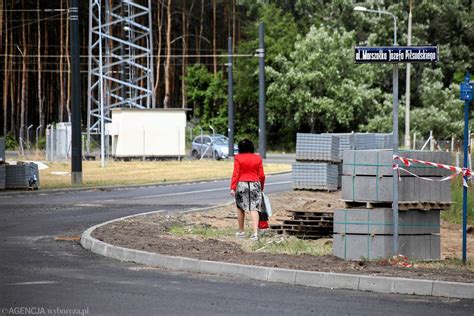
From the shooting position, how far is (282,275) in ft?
44.0

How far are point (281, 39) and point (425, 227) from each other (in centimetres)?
6222

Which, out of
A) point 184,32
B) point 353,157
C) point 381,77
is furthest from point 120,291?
point 184,32

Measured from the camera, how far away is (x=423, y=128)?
68500mm

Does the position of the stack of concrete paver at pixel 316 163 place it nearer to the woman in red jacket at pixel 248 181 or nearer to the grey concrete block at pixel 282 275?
the woman in red jacket at pixel 248 181

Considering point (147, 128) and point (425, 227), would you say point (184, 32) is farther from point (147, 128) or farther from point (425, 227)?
point (425, 227)

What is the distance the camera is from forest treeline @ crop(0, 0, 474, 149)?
71.7 m

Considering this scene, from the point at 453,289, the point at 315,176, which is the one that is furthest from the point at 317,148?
the point at 453,289

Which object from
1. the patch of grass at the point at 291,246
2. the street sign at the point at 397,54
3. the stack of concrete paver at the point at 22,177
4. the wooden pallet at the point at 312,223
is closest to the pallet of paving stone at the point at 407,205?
the patch of grass at the point at 291,246

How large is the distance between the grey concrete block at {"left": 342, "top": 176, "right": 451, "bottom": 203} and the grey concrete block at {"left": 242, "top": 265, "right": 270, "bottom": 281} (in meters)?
2.21

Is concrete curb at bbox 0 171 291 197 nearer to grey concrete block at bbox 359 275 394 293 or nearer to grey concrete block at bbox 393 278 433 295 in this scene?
grey concrete block at bbox 359 275 394 293

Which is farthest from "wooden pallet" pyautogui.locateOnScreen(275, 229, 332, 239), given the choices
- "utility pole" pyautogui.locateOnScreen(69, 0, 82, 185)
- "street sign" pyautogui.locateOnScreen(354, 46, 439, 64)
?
"utility pole" pyautogui.locateOnScreen(69, 0, 82, 185)

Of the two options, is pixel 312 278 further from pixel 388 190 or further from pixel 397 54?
pixel 397 54

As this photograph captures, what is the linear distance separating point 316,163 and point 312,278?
2113 cm

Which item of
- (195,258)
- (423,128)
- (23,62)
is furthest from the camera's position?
(23,62)
